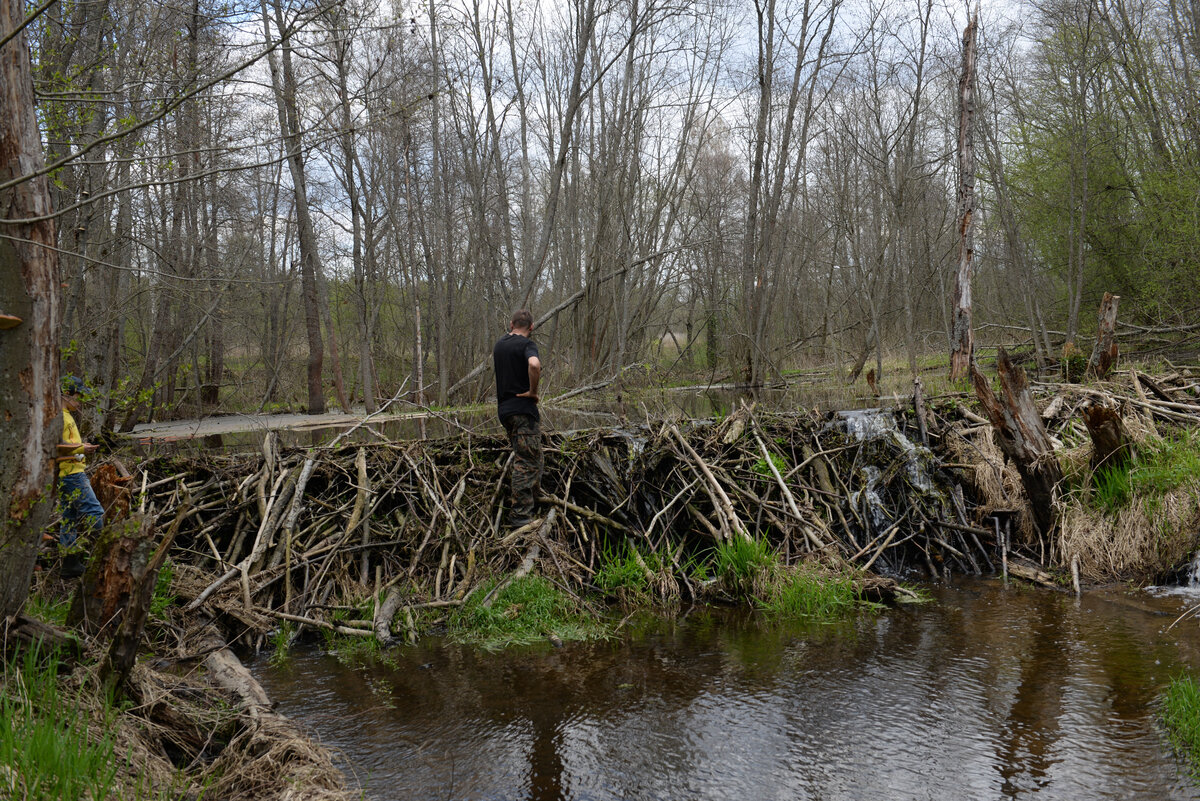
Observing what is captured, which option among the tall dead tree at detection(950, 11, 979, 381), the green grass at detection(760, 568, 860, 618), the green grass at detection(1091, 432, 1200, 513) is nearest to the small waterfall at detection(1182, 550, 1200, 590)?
the green grass at detection(1091, 432, 1200, 513)

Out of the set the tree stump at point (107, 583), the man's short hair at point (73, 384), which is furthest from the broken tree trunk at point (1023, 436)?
the man's short hair at point (73, 384)

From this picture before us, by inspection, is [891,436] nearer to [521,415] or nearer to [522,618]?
[521,415]

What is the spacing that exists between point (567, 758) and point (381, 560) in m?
3.37

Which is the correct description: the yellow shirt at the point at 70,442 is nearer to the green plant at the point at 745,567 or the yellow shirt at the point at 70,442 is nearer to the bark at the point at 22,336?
the bark at the point at 22,336

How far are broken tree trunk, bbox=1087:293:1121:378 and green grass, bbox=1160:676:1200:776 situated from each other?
5.88m

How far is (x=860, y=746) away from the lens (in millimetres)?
4266

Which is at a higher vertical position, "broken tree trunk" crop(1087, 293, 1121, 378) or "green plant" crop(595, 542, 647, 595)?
"broken tree trunk" crop(1087, 293, 1121, 378)

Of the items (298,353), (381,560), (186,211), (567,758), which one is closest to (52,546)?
(381,560)

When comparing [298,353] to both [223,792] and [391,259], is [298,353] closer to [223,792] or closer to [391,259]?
[391,259]

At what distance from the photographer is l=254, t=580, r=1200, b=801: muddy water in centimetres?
394

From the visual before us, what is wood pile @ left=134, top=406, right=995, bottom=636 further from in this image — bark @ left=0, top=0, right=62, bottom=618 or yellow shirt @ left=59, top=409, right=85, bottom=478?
bark @ left=0, top=0, right=62, bottom=618

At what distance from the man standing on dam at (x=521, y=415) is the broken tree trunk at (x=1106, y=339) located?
6831 mm

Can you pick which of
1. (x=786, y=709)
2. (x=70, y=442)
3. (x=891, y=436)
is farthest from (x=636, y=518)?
(x=70, y=442)

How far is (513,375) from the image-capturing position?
25.2 feet
